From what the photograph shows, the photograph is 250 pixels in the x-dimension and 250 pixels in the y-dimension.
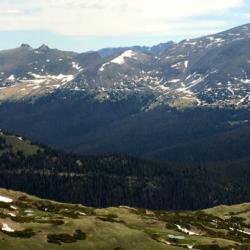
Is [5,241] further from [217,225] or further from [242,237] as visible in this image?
[217,225]

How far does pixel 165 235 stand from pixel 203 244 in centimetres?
990

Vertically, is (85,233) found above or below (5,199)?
above

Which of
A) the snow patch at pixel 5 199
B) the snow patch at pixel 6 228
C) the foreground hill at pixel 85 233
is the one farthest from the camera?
the snow patch at pixel 5 199

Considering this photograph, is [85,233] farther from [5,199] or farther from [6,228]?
[5,199]

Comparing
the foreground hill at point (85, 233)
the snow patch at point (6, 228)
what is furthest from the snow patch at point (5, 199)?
the snow patch at point (6, 228)

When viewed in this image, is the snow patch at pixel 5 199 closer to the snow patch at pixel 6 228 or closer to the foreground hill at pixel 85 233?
the foreground hill at pixel 85 233

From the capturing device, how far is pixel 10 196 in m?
180

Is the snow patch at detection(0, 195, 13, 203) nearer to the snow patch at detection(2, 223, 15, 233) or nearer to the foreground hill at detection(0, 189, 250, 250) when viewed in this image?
the foreground hill at detection(0, 189, 250, 250)

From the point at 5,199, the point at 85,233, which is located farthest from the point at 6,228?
the point at 5,199

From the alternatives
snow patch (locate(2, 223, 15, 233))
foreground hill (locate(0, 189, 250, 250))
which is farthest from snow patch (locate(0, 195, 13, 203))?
snow patch (locate(2, 223, 15, 233))

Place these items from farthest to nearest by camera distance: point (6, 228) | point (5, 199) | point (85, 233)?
point (5, 199), point (85, 233), point (6, 228)

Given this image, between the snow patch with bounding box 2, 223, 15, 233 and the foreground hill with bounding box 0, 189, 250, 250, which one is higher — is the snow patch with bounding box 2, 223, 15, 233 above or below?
above

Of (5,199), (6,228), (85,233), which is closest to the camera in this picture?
(6,228)

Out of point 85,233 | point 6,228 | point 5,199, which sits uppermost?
point 6,228
